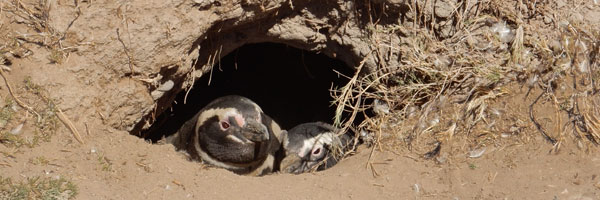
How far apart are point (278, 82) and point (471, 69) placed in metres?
3.34

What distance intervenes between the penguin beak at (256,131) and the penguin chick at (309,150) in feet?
1.71

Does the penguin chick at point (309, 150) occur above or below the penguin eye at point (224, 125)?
below

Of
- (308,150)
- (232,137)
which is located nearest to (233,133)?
(232,137)

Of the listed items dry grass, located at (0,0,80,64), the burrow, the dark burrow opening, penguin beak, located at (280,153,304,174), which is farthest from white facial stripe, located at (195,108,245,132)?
dry grass, located at (0,0,80,64)

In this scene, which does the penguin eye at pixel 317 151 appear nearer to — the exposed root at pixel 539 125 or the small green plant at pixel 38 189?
the exposed root at pixel 539 125

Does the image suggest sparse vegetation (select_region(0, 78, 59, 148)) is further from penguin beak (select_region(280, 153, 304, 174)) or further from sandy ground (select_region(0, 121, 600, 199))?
penguin beak (select_region(280, 153, 304, 174))

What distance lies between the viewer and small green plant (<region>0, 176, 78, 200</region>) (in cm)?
412

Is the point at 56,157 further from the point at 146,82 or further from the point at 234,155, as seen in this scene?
the point at 234,155

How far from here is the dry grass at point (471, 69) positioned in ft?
17.0

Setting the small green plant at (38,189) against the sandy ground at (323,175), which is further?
the sandy ground at (323,175)

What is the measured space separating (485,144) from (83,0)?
2916mm

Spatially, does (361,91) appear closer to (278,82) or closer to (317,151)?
(317,151)

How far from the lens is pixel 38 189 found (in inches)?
165

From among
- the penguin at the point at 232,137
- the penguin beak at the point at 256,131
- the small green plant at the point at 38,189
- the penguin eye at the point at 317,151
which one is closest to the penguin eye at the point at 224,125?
the penguin at the point at 232,137
